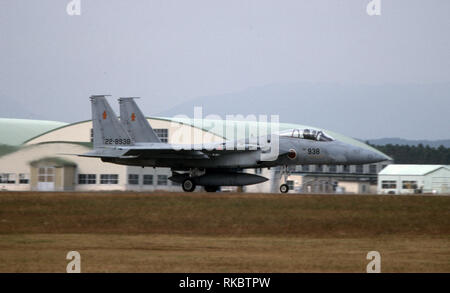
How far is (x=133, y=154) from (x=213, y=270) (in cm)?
1927

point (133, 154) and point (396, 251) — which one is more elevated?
point (133, 154)

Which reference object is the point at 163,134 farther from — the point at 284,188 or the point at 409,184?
the point at 409,184

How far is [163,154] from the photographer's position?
109 feet

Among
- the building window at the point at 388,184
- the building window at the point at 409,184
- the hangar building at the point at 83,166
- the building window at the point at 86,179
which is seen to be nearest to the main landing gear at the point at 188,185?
the hangar building at the point at 83,166

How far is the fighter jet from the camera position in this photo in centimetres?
3238

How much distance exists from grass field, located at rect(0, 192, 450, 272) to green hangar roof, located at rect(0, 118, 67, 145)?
3023 centimetres

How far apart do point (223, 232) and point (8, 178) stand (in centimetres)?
2336

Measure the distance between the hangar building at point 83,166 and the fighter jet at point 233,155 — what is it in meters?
2.73

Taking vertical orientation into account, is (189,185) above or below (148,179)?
above

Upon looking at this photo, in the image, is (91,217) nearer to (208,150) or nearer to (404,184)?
(208,150)

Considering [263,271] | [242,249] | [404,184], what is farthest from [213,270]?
[404,184]

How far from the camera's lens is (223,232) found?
21297 millimetres

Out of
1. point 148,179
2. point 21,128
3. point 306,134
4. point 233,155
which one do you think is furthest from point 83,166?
point 21,128

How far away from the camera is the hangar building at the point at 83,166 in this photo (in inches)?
1583
